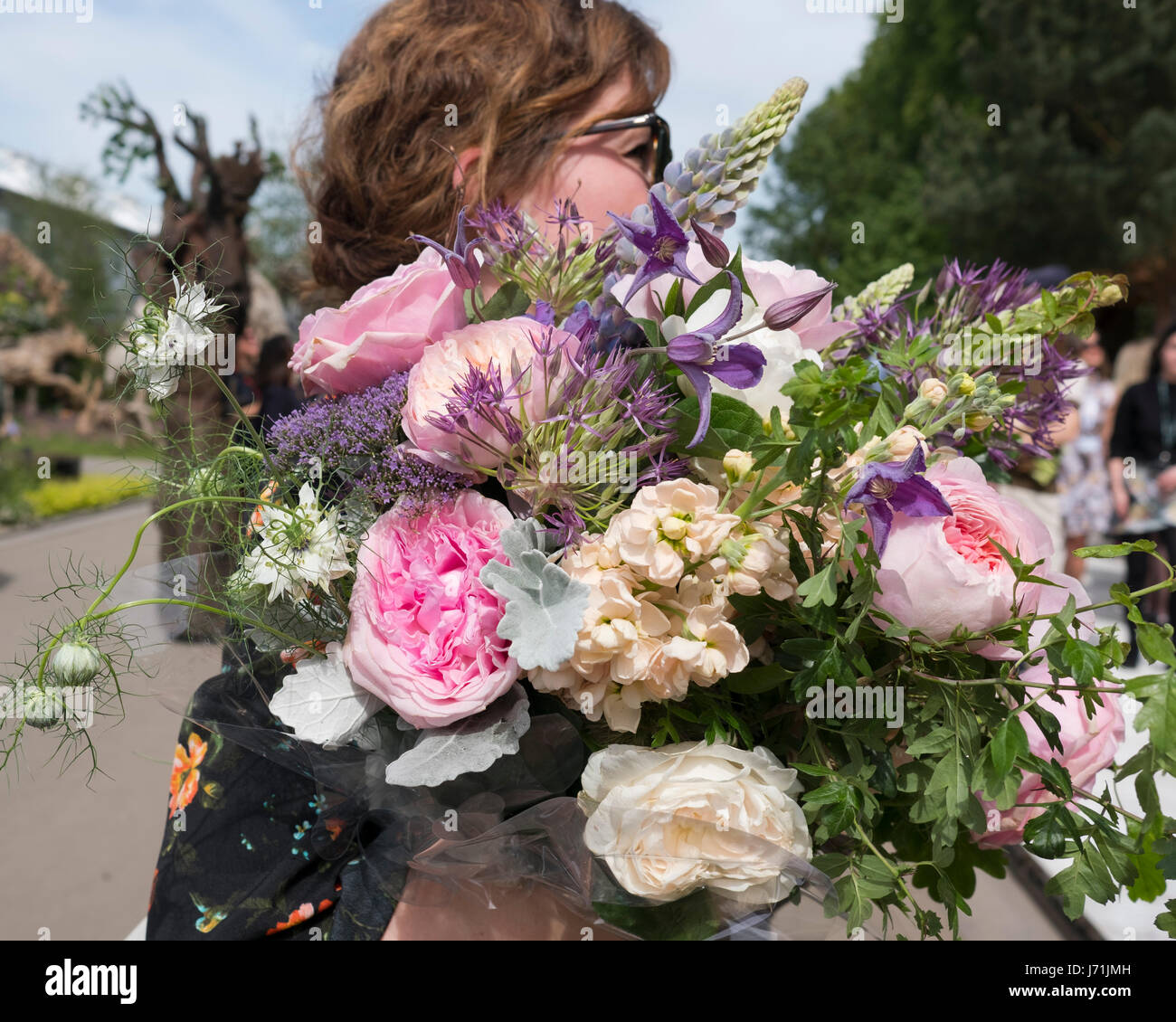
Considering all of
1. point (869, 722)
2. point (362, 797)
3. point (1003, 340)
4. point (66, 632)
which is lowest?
point (362, 797)

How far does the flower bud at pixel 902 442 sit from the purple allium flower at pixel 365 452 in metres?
0.46

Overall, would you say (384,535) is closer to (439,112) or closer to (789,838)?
(789,838)

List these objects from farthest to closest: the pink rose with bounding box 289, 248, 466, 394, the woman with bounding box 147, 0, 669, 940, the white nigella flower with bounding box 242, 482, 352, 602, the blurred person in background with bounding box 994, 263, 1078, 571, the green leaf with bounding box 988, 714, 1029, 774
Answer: the blurred person in background with bounding box 994, 263, 1078, 571
the woman with bounding box 147, 0, 669, 940
the pink rose with bounding box 289, 248, 466, 394
the white nigella flower with bounding box 242, 482, 352, 602
the green leaf with bounding box 988, 714, 1029, 774

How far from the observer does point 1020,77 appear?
52.8 ft

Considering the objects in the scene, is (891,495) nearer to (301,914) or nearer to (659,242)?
(659,242)

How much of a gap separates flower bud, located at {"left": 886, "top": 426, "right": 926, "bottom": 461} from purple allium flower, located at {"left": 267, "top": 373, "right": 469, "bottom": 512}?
459mm

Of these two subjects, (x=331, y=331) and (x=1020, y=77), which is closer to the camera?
(x=331, y=331)

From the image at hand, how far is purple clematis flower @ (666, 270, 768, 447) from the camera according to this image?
877mm

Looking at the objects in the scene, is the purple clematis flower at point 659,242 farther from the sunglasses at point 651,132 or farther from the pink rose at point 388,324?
the sunglasses at point 651,132

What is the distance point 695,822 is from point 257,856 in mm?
764

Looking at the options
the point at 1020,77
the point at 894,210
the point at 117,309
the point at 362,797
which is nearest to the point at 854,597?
the point at 362,797

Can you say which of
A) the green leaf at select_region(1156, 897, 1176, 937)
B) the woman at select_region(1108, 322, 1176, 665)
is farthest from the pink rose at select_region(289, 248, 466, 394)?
the woman at select_region(1108, 322, 1176, 665)

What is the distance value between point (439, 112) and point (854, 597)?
1.11 m

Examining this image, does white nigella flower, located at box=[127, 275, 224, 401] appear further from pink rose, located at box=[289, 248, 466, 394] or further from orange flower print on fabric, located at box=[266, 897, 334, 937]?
orange flower print on fabric, located at box=[266, 897, 334, 937]
